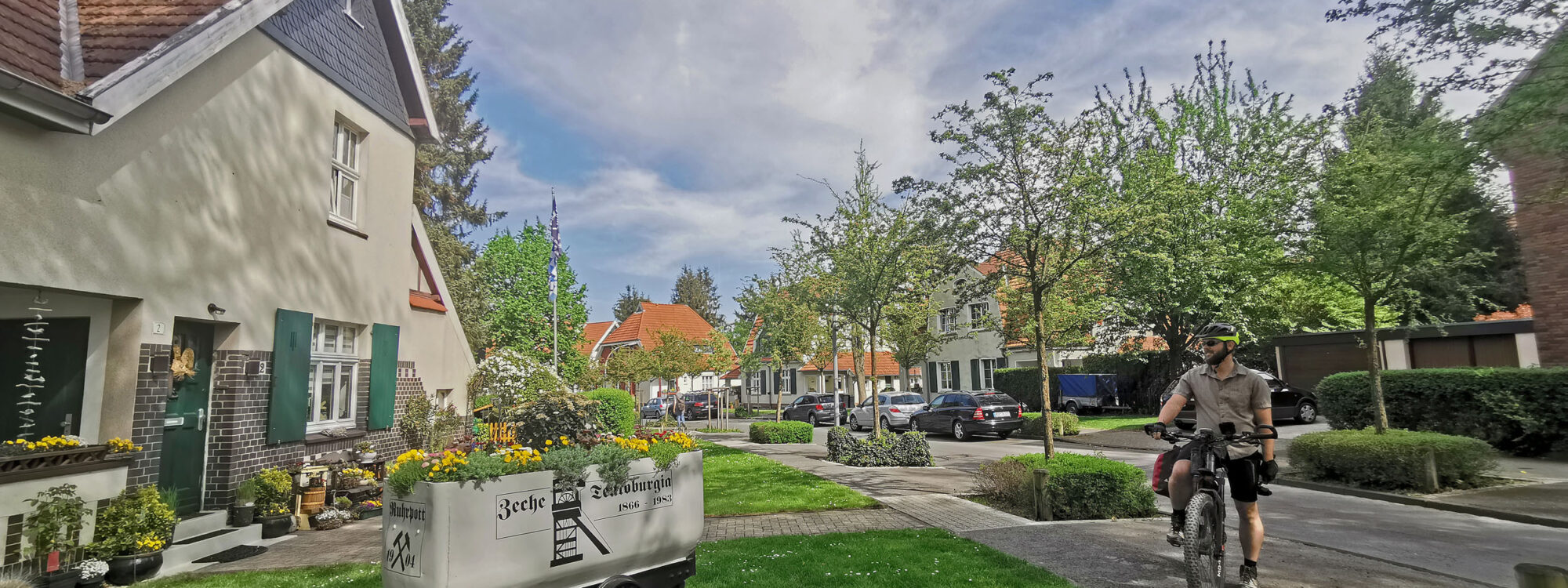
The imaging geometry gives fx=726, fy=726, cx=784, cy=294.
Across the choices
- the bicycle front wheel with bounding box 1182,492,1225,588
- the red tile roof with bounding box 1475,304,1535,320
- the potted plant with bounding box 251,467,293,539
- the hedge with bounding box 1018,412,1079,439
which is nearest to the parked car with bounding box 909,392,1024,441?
the hedge with bounding box 1018,412,1079,439

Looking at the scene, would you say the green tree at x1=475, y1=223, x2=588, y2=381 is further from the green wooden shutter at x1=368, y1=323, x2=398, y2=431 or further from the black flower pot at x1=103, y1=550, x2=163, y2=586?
the black flower pot at x1=103, y1=550, x2=163, y2=586

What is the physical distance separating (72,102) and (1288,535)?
1116cm

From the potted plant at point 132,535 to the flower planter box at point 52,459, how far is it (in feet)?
1.43

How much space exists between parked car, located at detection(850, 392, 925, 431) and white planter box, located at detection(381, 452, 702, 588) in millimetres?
20985

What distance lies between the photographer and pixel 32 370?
5.80m

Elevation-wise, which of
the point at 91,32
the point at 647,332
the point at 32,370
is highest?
the point at 647,332

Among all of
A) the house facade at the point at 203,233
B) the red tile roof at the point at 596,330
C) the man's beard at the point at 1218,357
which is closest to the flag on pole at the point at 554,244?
the house facade at the point at 203,233

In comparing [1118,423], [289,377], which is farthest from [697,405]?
[289,377]

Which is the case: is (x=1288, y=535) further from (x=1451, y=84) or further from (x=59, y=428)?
(x=59, y=428)

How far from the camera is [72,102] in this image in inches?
218

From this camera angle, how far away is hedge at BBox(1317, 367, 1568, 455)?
38.2ft

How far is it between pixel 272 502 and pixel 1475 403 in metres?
17.9

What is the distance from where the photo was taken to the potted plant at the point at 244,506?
747 cm

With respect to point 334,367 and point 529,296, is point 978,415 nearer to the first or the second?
point 334,367
